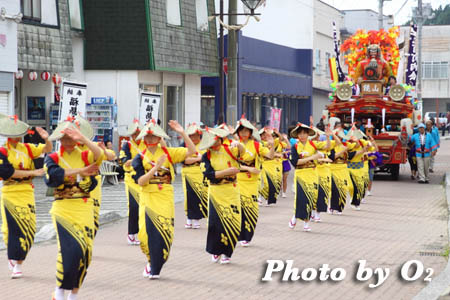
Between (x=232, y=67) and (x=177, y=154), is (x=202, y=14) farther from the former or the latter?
(x=177, y=154)

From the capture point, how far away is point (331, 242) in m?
12.8

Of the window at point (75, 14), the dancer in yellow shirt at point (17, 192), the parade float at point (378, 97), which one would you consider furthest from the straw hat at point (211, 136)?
the window at point (75, 14)

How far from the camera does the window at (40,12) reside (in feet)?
71.1

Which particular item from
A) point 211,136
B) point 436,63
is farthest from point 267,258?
point 436,63

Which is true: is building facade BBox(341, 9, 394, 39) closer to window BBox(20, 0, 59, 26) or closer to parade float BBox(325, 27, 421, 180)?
parade float BBox(325, 27, 421, 180)

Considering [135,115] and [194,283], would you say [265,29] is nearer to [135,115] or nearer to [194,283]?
[135,115]

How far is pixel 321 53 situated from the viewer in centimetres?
4903

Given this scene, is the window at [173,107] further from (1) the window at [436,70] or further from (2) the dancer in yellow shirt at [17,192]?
(1) the window at [436,70]

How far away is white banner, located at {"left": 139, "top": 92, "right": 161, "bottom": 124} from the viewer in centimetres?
2116

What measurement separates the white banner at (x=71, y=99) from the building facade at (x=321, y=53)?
30.0m

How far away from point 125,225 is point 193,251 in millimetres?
3237

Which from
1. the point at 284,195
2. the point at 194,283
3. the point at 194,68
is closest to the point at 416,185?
the point at 284,195

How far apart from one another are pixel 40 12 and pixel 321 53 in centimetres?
2900

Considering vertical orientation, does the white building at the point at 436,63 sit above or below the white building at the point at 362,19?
below
